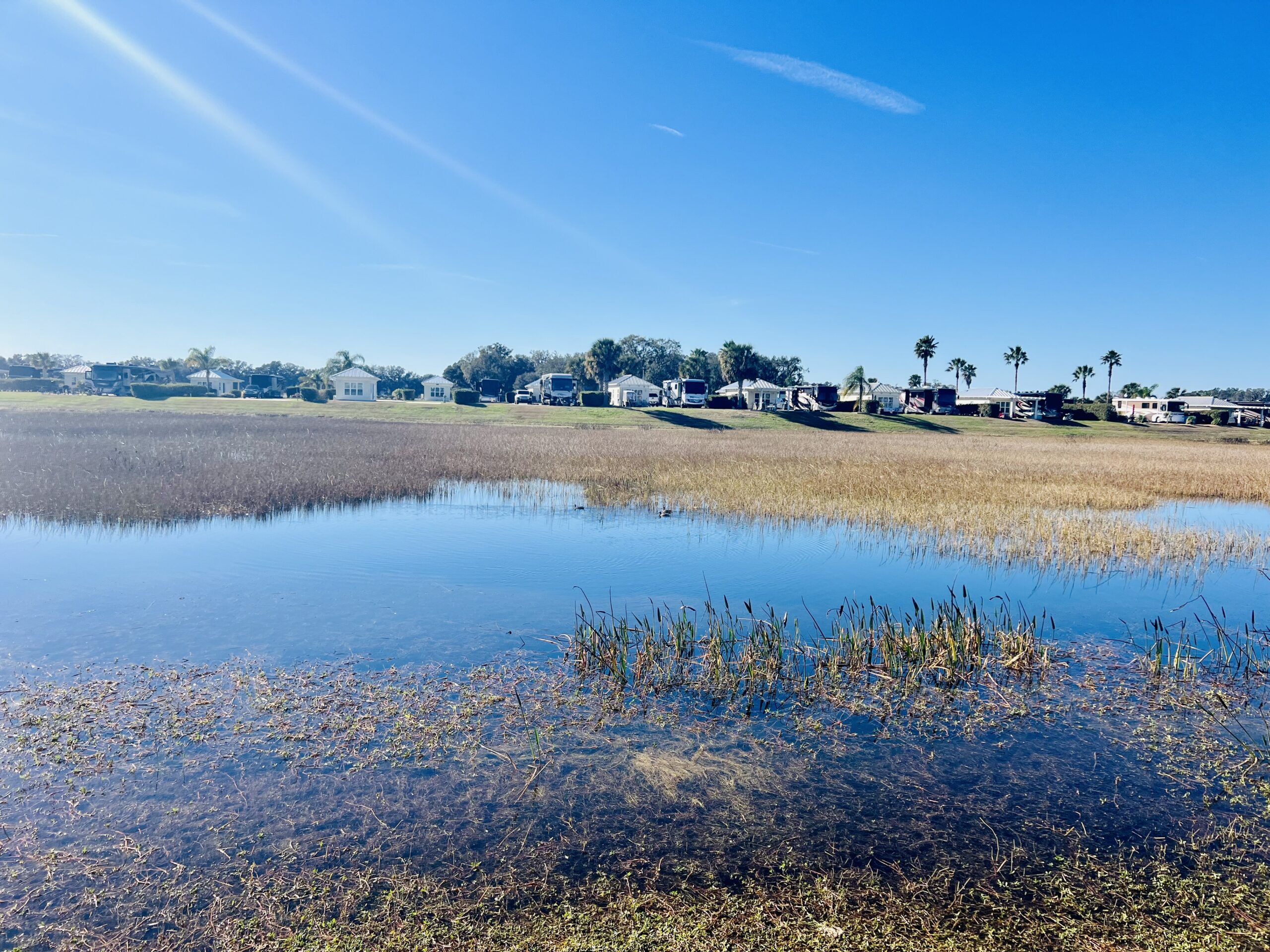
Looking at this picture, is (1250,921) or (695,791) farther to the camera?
(695,791)

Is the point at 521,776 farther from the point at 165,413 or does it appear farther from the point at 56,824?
the point at 165,413

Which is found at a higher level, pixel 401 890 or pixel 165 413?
pixel 165 413

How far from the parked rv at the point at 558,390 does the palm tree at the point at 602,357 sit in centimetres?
1554

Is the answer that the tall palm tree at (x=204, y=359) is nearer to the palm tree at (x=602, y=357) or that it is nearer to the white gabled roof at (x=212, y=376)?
the white gabled roof at (x=212, y=376)

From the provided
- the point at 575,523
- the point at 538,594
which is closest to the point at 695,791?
the point at 538,594

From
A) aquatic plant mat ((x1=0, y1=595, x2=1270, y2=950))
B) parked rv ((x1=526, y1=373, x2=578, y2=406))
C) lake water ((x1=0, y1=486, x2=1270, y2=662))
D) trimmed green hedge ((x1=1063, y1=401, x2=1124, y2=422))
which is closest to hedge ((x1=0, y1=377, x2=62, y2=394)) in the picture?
parked rv ((x1=526, y1=373, x2=578, y2=406))

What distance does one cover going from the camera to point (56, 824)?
5426 millimetres

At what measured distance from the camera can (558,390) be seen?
90750 millimetres

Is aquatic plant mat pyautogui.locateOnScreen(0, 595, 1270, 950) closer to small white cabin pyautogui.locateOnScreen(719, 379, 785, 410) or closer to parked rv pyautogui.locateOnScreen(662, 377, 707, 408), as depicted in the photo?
parked rv pyautogui.locateOnScreen(662, 377, 707, 408)

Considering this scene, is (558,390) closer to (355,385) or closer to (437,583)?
(355,385)

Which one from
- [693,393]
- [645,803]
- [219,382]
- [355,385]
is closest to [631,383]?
[693,393]

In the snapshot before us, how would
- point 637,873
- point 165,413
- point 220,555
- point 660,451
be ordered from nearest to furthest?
point 637,873 < point 220,555 < point 660,451 < point 165,413

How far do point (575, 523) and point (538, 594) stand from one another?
6.60 metres

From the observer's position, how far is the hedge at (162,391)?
255 feet
